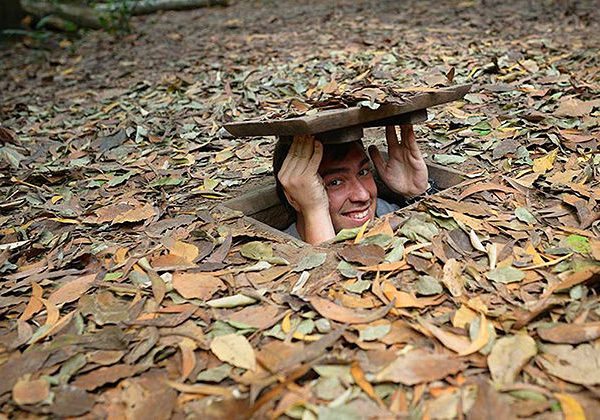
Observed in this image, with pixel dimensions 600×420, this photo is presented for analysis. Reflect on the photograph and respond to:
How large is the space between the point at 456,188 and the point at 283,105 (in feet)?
5.78

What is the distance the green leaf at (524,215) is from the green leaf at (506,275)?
0.39 metres

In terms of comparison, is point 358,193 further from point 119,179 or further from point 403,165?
point 119,179

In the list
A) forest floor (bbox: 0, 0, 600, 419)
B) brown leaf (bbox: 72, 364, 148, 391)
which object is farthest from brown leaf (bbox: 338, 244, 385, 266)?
brown leaf (bbox: 72, 364, 148, 391)

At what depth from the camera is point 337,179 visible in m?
2.85

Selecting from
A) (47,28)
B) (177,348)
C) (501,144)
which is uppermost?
(47,28)

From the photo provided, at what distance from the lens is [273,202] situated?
3115 millimetres

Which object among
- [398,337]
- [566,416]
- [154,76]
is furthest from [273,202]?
[154,76]

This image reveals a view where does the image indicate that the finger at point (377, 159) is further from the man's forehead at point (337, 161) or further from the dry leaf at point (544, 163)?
the dry leaf at point (544, 163)

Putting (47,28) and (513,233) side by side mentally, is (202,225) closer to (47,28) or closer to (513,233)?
(513,233)

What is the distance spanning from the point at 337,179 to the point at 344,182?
0.13ft

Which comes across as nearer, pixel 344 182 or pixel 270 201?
pixel 344 182

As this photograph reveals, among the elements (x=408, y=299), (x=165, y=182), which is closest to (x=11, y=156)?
(x=165, y=182)

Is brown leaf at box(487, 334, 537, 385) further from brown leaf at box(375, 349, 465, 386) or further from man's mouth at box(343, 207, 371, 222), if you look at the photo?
man's mouth at box(343, 207, 371, 222)

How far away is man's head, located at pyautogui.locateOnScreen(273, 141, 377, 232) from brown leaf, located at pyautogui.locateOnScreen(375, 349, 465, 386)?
124 centimetres
